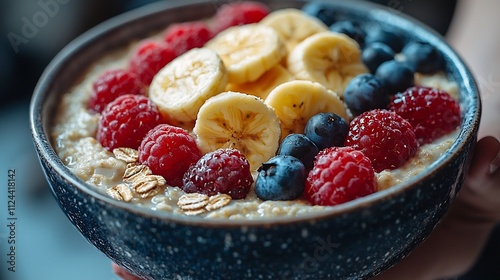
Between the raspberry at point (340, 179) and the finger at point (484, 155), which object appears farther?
the finger at point (484, 155)

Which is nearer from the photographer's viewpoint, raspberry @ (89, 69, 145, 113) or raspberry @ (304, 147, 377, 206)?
raspberry @ (304, 147, 377, 206)

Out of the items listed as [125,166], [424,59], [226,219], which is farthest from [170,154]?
[424,59]

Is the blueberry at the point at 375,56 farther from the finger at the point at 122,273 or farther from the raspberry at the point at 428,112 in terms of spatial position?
the finger at the point at 122,273

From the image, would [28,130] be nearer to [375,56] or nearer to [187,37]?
[187,37]

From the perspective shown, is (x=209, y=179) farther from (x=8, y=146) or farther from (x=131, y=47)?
(x=8, y=146)

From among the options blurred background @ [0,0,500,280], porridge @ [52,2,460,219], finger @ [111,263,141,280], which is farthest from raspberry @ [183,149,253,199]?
blurred background @ [0,0,500,280]

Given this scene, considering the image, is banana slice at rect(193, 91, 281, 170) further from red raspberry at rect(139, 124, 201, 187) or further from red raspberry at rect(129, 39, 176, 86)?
red raspberry at rect(129, 39, 176, 86)

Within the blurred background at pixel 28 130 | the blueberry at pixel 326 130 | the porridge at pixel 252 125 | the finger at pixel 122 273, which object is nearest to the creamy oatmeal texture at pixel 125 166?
the porridge at pixel 252 125
